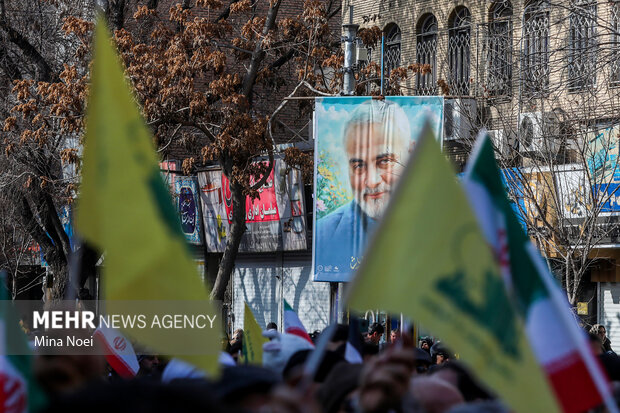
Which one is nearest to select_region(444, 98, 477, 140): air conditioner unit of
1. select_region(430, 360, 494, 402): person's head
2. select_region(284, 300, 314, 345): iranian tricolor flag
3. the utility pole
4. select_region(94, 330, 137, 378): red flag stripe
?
the utility pole

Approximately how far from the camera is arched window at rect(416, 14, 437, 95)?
75.8 feet

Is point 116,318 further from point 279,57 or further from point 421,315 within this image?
point 279,57

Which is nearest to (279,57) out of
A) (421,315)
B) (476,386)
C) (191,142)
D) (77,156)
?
(191,142)

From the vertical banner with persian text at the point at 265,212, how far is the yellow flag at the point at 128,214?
21599 millimetres

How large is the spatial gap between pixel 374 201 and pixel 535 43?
14.6 ft

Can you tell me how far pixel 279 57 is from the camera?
2431 cm

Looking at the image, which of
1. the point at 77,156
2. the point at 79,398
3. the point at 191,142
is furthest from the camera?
the point at 191,142

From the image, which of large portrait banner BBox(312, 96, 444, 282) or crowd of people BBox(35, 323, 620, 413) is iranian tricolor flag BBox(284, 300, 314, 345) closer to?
crowd of people BBox(35, 323, 620, 413)

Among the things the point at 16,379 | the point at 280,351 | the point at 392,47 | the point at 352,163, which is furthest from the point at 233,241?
the point at 16,379

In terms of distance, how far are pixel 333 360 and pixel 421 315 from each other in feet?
5.46

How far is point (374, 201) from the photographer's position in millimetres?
17031

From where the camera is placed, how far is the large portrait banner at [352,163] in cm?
1714

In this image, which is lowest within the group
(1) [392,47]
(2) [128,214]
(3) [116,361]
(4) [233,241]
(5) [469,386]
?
(3) [116,361]

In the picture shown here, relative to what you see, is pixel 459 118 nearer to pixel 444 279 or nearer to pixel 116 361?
Answer: pixel 116 361
